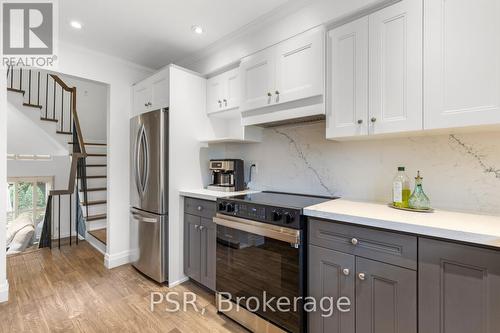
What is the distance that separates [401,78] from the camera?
1.50 metres

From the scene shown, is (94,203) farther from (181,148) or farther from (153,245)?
(181,148)

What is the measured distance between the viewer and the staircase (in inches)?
151

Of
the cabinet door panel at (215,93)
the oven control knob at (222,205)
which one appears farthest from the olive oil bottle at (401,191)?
the cabinet door panel at (215,93)

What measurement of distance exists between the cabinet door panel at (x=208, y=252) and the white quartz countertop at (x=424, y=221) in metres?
1.04

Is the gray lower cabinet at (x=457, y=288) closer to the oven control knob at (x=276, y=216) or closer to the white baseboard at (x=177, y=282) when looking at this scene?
the oven control knob at (x=276, y=216)

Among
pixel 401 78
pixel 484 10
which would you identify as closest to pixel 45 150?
pixel 401 78

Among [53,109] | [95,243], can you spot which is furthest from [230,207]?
[53,109]

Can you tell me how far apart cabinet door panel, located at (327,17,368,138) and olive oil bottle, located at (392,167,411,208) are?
0.39m

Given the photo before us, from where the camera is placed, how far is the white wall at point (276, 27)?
1.74 meters

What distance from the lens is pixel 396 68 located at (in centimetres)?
151

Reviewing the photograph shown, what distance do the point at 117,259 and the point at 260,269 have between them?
212 cm

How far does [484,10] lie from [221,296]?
8.25 feet

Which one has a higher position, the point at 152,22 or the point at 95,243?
the point at 152,22

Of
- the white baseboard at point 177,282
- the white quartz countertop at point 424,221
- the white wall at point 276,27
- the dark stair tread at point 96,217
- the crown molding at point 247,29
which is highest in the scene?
the crown molding at point 247,29
